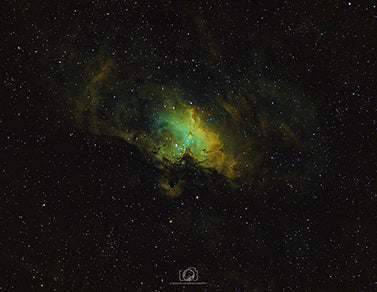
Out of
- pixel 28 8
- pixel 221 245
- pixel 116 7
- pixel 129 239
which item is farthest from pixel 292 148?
pixel 28 8

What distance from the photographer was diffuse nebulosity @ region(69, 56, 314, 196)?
2.72 ft

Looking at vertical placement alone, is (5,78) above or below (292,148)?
above

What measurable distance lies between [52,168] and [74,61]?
1.24 feet

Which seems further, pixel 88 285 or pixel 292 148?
pixel 88 285

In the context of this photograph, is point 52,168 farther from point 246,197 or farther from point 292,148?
point 292,148

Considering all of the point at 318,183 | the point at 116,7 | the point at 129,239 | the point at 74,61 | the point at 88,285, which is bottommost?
the point at 88,285

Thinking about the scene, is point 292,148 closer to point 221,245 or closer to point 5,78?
point 221,245

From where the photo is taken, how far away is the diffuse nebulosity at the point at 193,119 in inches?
32.7

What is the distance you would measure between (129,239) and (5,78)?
2.32 ft

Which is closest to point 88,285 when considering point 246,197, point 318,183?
point 246,197

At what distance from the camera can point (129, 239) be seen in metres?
0.90

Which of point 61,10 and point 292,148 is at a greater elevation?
point 61,10

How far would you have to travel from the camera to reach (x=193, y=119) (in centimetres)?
85

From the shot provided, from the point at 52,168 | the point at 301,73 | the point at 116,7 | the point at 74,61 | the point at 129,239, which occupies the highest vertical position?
the point at 116,7
